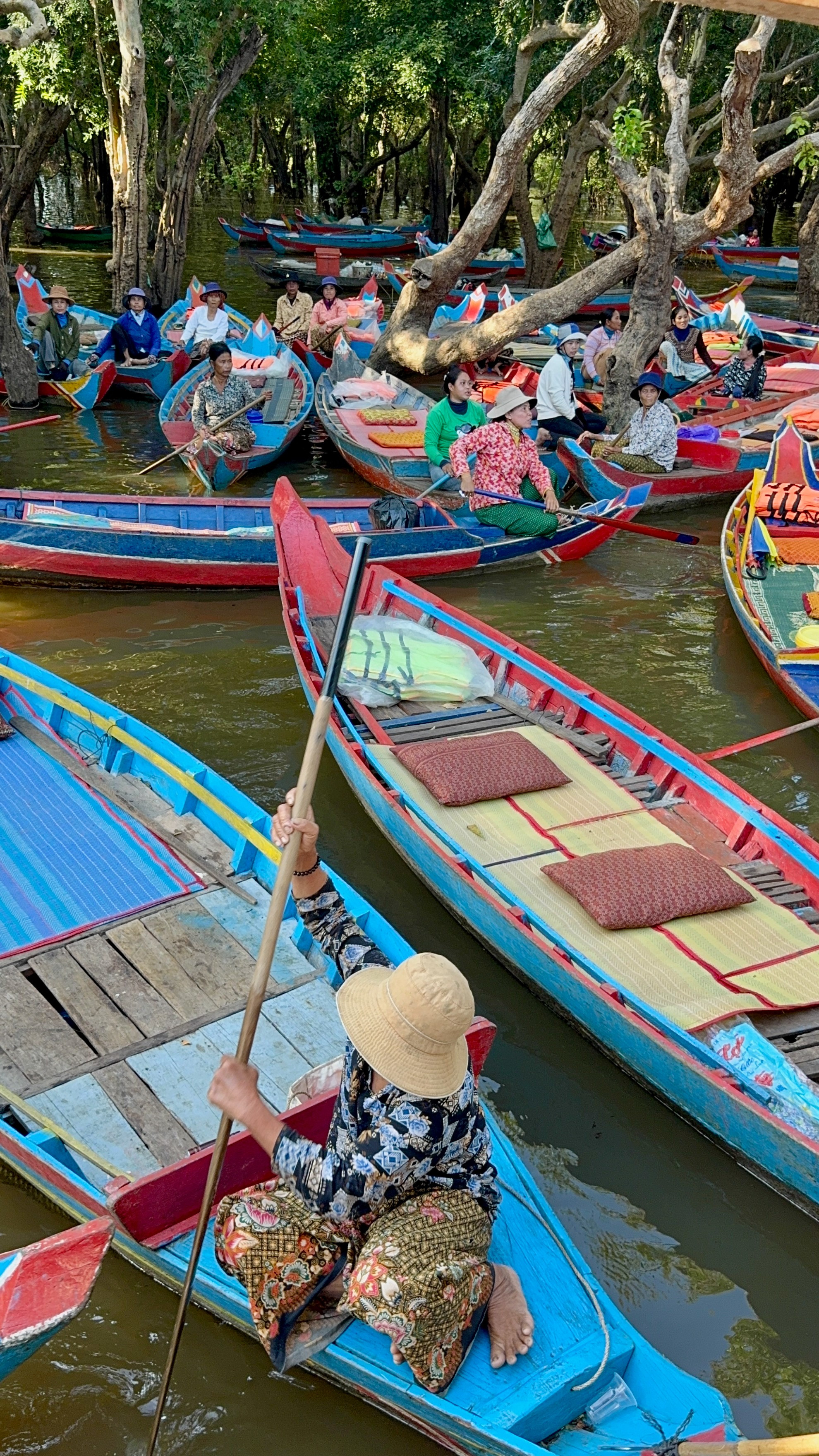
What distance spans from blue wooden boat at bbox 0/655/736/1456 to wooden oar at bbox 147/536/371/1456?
1.09 feet

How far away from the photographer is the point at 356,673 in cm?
688

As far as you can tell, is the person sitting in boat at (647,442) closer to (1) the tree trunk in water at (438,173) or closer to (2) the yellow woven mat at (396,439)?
(2) the yellow woven mat at (396,439)

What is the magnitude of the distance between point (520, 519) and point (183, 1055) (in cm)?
617

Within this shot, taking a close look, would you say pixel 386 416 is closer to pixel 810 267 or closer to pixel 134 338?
pixel 134 338

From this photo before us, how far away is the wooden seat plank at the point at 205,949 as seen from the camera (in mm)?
4504

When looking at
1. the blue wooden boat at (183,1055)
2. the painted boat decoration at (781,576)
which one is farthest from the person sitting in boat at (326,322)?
the blue wooden boat at (183,1055)

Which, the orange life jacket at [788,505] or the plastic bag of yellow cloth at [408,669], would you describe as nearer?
the plastic bag of yellow cloth at [408,669]

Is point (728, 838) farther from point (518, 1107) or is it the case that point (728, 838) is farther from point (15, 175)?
point (15, 175)

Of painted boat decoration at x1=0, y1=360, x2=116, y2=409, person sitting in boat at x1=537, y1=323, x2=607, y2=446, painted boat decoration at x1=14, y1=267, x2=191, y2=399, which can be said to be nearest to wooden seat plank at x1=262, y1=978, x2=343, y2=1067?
person sitting in boat at x1=537, y1=323, x2=607, y2=446

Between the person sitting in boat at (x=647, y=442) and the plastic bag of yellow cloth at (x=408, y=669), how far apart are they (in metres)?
4.36

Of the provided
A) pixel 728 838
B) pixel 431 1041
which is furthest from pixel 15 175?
pixel 431 1041

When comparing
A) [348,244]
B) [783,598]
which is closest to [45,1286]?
[783,598]

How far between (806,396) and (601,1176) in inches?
444

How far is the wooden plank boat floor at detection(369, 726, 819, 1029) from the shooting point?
4609 mm
